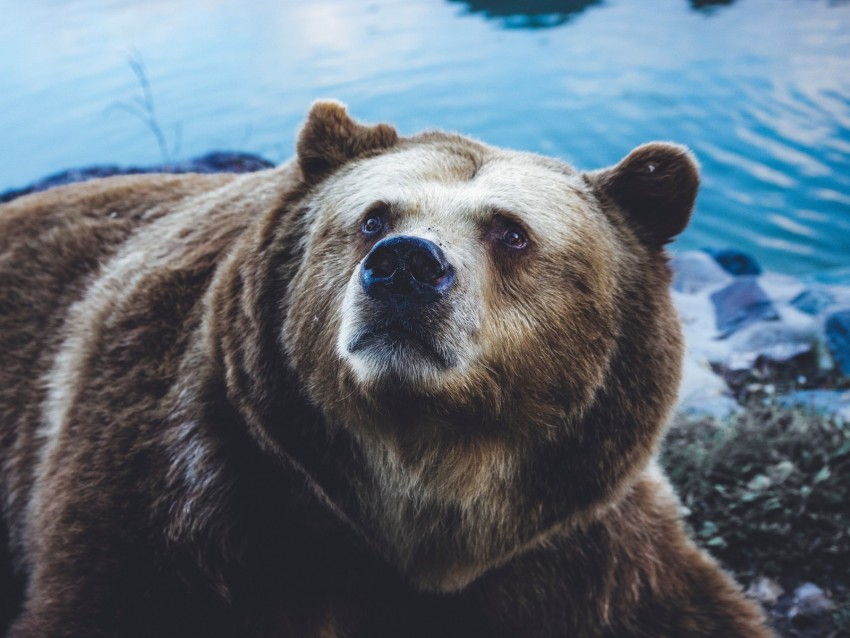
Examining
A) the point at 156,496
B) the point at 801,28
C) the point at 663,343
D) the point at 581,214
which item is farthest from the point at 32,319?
the point at 801,28

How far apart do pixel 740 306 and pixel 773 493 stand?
3.20 metres

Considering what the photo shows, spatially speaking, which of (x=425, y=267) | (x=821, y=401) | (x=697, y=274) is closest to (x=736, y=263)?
(x=697, y=274)

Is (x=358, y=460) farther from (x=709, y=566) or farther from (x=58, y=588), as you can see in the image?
(x=709, y=566)

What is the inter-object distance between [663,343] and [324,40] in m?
18.1

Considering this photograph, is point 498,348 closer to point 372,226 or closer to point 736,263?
point 372,226

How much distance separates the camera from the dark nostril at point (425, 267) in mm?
1911

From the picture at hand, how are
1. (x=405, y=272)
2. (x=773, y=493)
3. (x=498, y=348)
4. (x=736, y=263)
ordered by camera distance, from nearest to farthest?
(x=405, y=272) < (x=498, y=348) < (x=773, y=493) < (x=736, y=263)

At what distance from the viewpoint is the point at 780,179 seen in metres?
11.7

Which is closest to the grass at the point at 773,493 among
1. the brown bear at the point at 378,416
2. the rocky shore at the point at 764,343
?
the rocky shore at the point at 764,343

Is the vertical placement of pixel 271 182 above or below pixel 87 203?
above

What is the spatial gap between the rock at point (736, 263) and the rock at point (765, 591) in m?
5.19

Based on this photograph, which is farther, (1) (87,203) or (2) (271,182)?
(1) (87,203)

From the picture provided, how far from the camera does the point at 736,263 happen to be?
27.3 feet

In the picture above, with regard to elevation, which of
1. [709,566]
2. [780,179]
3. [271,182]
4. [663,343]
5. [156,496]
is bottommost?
[780,179]
